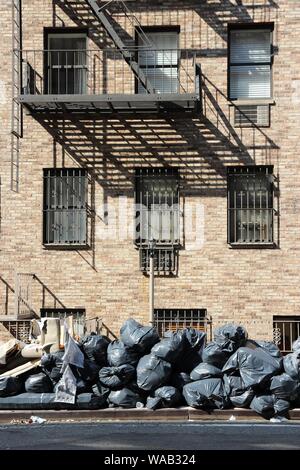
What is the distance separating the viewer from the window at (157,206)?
47.3 feet

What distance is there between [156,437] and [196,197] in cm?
663

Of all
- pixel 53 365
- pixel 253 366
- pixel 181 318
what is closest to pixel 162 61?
pixel 181 318

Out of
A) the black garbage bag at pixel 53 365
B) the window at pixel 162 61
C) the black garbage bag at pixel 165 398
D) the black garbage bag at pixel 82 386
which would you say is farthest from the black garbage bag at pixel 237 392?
the window at pixel 162 61

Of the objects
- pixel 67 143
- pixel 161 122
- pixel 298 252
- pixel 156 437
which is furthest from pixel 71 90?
pixel 156 437

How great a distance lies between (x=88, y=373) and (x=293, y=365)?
304 centimetres

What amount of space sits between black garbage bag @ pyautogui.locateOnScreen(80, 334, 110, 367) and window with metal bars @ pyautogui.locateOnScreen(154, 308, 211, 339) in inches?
133

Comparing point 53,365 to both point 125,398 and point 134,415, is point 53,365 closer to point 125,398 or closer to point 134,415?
point 125,398

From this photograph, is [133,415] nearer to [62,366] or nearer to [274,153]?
[62,366]

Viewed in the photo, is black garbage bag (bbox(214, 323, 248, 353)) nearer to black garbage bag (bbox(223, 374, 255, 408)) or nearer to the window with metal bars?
black garbage bag (bbox(223, 374, 255, 408))

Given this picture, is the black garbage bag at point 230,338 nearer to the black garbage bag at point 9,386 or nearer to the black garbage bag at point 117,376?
the black garbage bag at point 117,376

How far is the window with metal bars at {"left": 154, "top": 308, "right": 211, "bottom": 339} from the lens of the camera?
14094mm

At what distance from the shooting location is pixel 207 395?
10.0 metres

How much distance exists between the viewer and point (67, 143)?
1453cm

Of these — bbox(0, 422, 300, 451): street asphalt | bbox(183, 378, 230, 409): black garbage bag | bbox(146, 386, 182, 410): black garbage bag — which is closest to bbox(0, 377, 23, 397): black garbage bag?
bbox(0, 422, 300, 451): street asphalt
